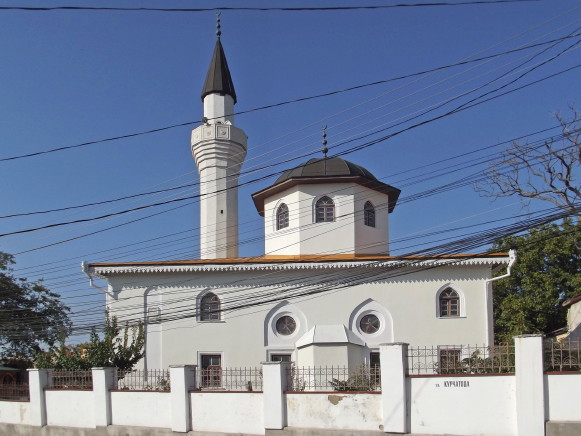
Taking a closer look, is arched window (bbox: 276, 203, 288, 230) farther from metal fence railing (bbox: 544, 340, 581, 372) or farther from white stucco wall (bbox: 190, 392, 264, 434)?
metal fence railing (bbox: 544, 340, 581, 372)

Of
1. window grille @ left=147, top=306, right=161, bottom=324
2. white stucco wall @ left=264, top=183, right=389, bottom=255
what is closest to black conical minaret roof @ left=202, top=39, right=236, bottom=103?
white stucco wall @ left=264, top=183, right=389, bottom=255

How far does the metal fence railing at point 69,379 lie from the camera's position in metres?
14.6

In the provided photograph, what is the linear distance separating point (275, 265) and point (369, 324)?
3291 mm

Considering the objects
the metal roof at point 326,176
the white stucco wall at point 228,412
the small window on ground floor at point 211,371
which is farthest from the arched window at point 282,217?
the white stucco wall at point 228,412

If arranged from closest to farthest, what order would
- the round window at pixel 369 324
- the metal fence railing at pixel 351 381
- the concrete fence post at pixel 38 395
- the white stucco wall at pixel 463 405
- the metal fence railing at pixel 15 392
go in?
1. the white stucco wall at pixel 463 405
2. the metal fence railing at pixel 351 381
3. the concrete fence post at pixel 38 395
4. the metal fence railing at pixel 15 392
5. the round window at pixel 369 324

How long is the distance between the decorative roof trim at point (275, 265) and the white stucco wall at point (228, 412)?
6.07 meters

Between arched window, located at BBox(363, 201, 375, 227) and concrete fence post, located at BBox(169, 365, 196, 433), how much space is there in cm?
982

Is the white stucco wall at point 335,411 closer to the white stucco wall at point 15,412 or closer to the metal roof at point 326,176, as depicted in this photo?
the white stucco wall at point 15,412

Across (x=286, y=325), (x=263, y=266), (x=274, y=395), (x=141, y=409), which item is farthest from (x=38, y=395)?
(x=286, y=325)

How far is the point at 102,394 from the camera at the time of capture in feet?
46.2

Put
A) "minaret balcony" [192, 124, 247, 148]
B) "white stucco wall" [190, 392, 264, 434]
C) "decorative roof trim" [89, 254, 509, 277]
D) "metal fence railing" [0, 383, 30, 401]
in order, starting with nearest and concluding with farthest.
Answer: "white stucco wall" [190, 392, 264, 434], "metal fence railing" [0, 383, 30, 401], "decorative roof trim" [89, 254, 509, 277], "minaret balcony" [192, 124, 247, 148]

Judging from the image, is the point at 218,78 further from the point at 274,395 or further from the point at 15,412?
the point at 274,395

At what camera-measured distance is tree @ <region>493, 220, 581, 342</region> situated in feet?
93.5

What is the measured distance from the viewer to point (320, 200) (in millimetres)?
21297
